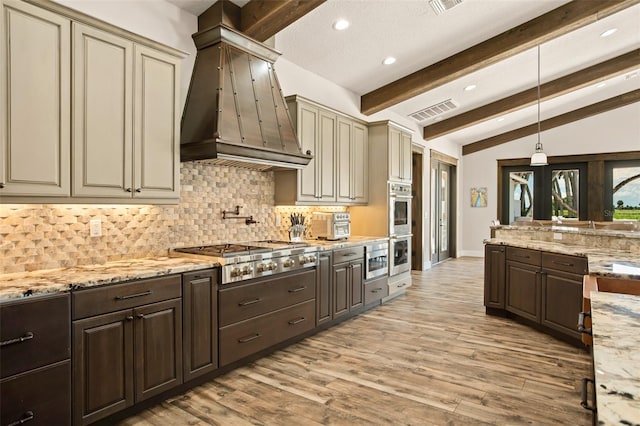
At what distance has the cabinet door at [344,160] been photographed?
493cm

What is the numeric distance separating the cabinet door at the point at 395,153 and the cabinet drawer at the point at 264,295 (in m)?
2.23

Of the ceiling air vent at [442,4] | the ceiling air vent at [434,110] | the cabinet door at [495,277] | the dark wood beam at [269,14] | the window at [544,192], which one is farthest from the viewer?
the window at [544,192]

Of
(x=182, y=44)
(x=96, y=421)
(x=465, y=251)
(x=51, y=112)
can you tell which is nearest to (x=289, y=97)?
(x=182, y=44)

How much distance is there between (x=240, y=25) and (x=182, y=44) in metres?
0.55

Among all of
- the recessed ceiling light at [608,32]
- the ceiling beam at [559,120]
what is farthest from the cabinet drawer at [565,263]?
the ceiling beam at [559,120]

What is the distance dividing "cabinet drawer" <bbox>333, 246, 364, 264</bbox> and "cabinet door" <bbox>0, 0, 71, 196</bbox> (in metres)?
2.64

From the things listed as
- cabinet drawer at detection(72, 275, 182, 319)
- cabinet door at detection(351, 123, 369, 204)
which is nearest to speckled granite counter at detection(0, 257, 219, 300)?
cabinet drawer at detection(72, 275, 182, 319)

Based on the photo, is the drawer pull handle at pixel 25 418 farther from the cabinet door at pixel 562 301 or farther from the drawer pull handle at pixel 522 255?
the drawer pull handle at pixel 522 255

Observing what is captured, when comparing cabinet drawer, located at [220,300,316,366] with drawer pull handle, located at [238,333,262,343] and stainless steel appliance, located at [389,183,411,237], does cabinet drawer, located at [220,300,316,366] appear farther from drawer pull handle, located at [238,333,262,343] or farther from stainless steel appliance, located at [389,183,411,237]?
stainless steel appliance, located at [389,183,411,237]

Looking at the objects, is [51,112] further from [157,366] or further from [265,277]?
[265,277]

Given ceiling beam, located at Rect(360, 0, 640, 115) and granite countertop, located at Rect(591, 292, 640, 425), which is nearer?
granite countertop, located at Rect(591, 292, 640, 425)

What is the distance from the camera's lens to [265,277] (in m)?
3.38

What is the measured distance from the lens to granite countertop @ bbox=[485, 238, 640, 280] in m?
2.39

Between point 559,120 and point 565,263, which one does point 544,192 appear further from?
point 565,263
